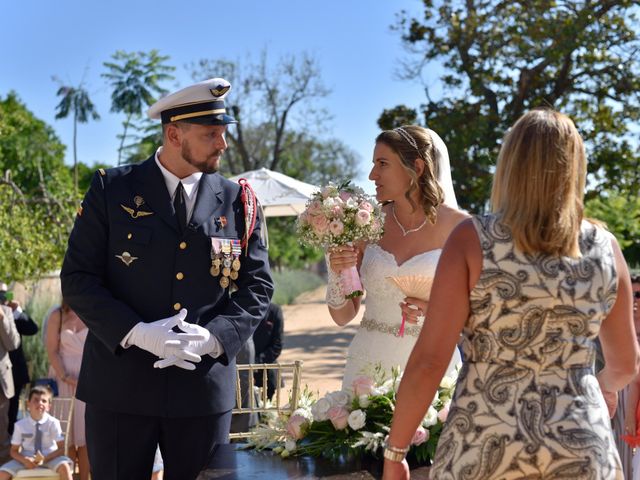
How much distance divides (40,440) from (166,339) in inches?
161

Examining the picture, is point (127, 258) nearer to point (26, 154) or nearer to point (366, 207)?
point (366, 207)

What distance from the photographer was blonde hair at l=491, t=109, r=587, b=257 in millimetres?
2385

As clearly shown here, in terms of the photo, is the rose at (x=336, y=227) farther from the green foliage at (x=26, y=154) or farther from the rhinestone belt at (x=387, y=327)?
the green foliage at (x=26, y=154)

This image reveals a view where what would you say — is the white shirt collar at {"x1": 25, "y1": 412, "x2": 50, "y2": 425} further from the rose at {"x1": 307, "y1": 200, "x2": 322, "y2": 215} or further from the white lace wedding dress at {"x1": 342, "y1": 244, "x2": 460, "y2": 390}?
the rose at {"x1": 307, "y1": 200, "x2": 322, "y2": 215}

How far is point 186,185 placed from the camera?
4004 millimetres

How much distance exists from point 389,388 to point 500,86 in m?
15.2

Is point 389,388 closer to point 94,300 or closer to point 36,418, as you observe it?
point 94,300

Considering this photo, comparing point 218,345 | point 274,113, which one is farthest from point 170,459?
point 274,113

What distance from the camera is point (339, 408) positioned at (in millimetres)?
3342

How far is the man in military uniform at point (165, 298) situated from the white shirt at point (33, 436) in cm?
357

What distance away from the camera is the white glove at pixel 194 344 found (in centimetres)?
356

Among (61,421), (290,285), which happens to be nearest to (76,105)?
(290,285)

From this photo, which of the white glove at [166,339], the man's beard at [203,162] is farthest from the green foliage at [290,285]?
the white glove at [166,339]

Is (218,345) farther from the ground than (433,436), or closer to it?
farther from the ground
